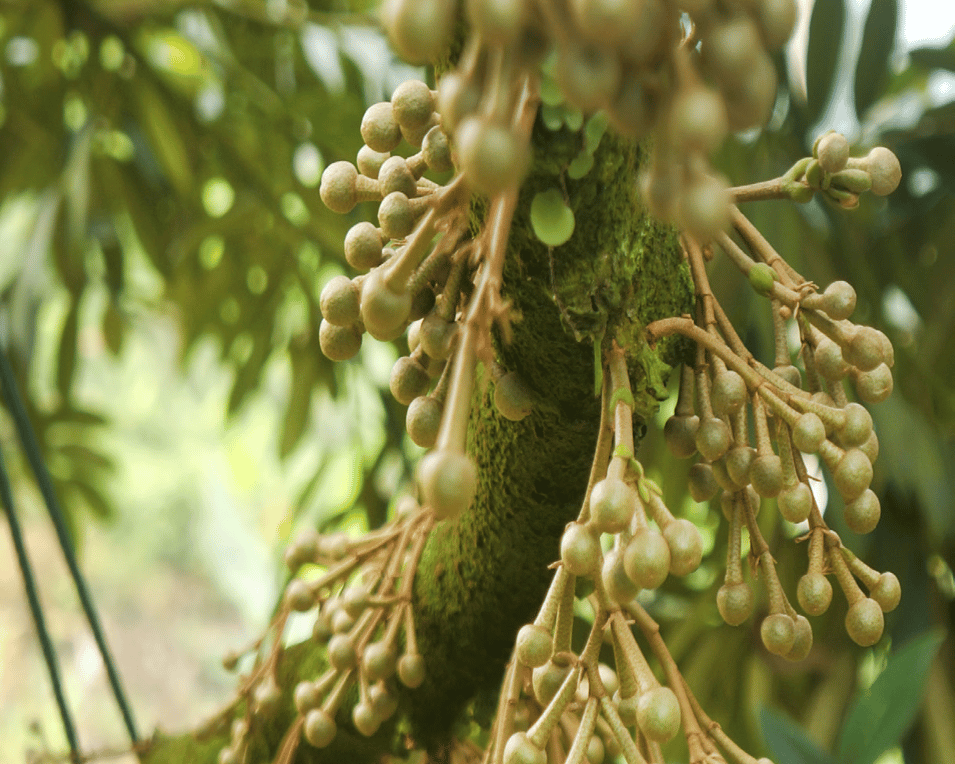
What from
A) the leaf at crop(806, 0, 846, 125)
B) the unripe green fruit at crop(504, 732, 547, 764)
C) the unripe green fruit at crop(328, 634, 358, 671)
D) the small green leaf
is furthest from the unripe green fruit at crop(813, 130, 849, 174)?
the leaf at crop(806, 0, 846, 125)

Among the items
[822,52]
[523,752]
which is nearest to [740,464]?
[523,752]

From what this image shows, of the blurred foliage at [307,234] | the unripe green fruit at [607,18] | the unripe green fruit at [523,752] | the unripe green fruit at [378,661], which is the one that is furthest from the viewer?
the blurred foliage at [307,234]

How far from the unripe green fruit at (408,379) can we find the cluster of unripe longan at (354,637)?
17cm

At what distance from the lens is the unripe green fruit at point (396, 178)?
0.29 meters

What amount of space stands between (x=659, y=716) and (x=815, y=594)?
0.08m

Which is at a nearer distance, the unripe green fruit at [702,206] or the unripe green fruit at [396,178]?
the unripe green fruit at [702,206]

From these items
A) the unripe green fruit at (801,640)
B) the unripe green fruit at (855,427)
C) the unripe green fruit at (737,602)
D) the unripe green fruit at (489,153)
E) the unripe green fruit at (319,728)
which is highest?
the unripe green fruit at (489,153)

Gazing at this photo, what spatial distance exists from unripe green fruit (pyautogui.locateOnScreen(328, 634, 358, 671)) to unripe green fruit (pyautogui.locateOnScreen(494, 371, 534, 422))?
0.62 feet

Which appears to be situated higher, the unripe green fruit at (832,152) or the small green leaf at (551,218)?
the unripe green fruit at (832,152)

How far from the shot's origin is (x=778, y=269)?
1.05 ft

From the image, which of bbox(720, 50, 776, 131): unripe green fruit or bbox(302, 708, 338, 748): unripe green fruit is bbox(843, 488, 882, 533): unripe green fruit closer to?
bbox(720, 50, 776, 131): unripe green fruit

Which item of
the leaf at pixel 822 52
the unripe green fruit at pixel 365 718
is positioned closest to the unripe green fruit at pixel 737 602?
the unripe green fruit at pixel 365 718

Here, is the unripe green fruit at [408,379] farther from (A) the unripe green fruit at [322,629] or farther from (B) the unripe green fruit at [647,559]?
(A) the unripe green fruit at [322,629]

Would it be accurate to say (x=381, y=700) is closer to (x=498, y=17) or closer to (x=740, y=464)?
(x=740, y=464)
